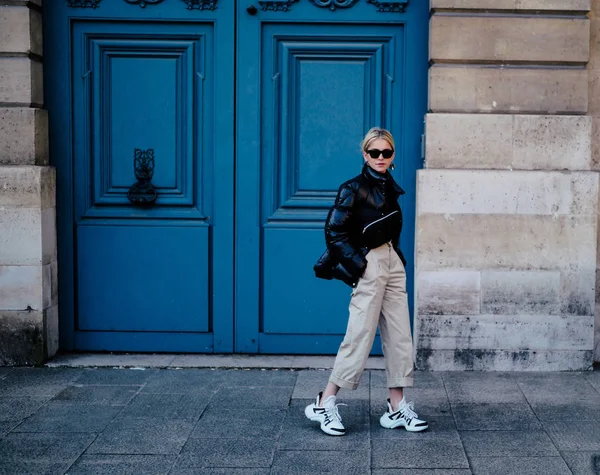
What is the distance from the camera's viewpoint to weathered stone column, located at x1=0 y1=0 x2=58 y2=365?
7238mm

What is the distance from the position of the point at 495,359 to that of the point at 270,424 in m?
2.20

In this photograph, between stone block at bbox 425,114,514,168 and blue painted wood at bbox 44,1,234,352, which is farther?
blue painted wood at bbox 44,1,234,352

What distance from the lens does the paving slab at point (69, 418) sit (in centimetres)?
572

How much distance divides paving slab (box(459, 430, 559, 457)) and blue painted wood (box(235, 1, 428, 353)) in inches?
83.7

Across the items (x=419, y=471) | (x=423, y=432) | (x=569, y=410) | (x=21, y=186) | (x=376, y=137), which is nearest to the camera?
(x=419, y=471)

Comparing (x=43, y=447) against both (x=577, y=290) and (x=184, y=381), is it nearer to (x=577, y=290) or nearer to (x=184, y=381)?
(x=184, y=381)

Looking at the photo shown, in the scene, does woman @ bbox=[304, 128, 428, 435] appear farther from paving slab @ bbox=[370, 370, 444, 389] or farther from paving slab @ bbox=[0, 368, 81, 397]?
paving slab @ bbox=[0, 368, 81, 397]

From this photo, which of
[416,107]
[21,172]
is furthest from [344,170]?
[21,172]

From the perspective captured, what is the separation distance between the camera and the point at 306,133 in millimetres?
7543

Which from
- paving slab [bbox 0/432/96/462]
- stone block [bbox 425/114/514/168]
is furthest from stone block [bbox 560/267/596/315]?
paving slab [bbox 0/432/96/462]

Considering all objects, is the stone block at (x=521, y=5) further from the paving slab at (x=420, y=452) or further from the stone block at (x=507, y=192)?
the paving slab at (x=420, y=452)

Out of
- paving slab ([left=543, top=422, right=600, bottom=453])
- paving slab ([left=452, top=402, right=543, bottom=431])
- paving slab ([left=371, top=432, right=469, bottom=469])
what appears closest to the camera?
paving slab ([left=371, top=432, right=469, bottom=469])

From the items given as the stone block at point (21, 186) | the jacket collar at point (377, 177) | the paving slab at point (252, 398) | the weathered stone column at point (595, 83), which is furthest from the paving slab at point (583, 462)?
the stone block at point (21, 186)

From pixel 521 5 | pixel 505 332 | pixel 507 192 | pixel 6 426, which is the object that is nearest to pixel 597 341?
pixel 505 332
